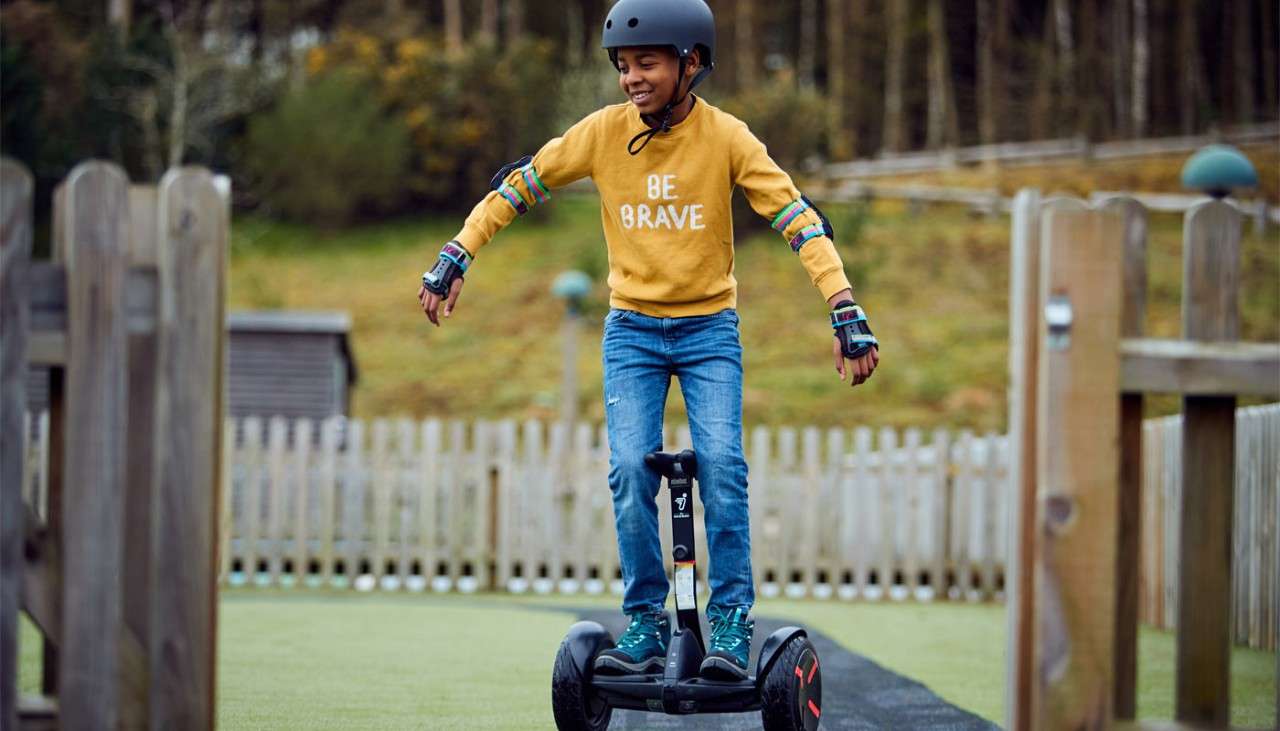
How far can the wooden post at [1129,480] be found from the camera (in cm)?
289

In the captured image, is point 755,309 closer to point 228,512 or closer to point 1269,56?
point 228,512

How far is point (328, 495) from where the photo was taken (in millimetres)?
12977

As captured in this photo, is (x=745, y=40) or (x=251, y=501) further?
(x=745, y=40)

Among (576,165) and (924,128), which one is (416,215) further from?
(576,165)

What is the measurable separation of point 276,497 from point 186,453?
10398mm

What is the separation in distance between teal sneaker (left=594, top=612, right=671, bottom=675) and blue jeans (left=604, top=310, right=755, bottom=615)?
1.9 inches

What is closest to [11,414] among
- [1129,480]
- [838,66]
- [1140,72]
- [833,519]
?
[1129,480]

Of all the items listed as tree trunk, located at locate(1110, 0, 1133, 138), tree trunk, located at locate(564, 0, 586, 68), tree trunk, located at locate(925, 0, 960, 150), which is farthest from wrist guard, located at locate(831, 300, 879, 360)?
tree trunk, located at locate(1110, 0, 1133, 138)

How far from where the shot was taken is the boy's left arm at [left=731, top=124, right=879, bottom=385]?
377 cm

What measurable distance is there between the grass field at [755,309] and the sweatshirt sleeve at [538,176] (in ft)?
63.4

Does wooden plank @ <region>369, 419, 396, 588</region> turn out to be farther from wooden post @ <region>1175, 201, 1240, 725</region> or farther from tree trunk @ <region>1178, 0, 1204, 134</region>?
tree trunk @ <region>1178, 0, 1204, 134</region>

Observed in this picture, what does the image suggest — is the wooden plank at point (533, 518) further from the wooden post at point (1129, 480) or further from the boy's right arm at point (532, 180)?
the wooden post at point (1129, 480)

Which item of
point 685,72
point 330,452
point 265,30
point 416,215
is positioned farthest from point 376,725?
point 265,30

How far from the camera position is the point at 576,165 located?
14.0ft
